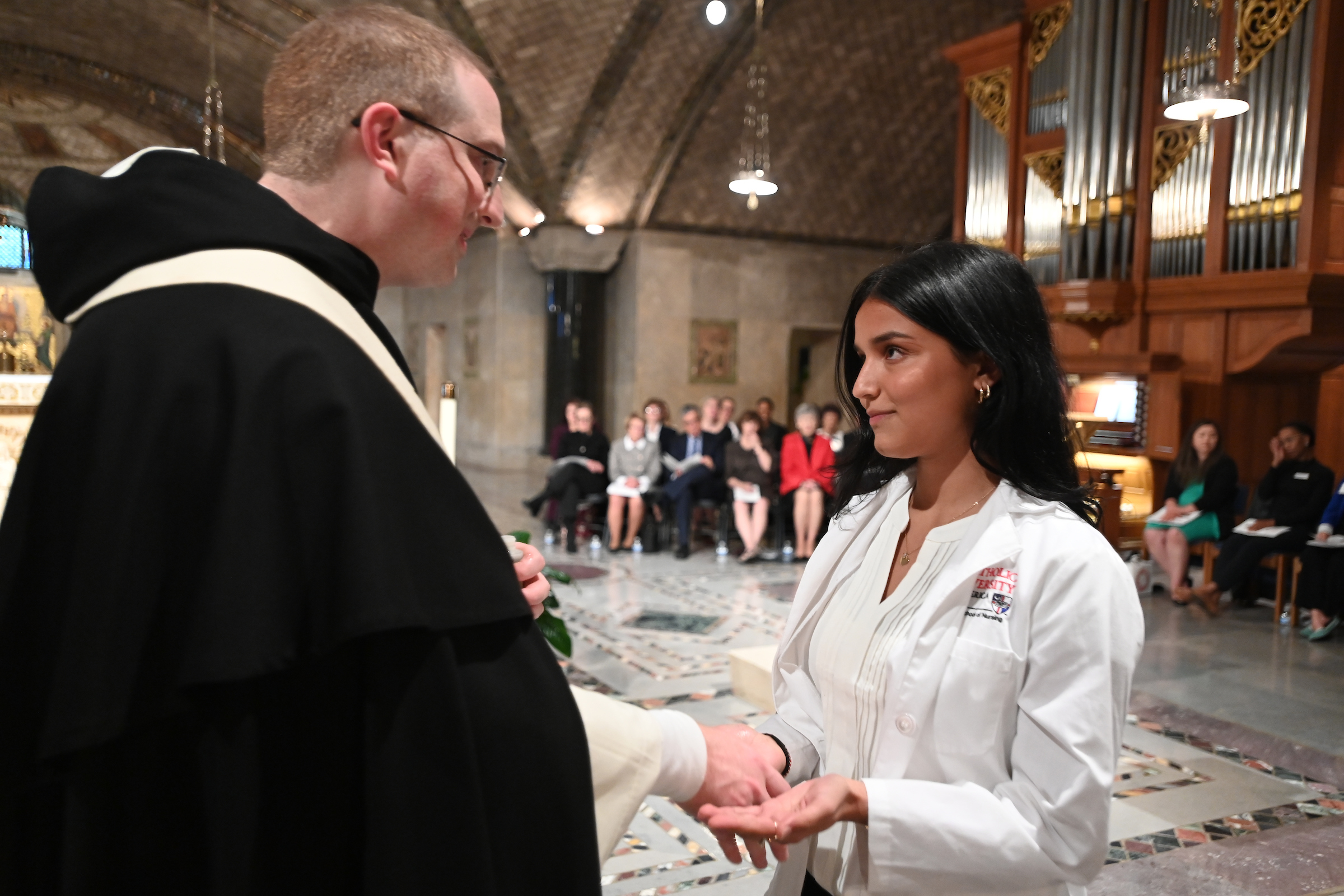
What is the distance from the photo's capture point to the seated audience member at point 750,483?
905 cm

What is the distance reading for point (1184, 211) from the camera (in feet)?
27.7

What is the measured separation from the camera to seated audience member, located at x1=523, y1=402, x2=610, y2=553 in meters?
9.46

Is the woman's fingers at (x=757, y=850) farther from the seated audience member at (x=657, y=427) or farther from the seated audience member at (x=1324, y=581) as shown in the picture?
the seated audience member at (x=657, y=427)

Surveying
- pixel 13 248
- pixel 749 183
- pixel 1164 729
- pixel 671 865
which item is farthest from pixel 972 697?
pixel 13 248

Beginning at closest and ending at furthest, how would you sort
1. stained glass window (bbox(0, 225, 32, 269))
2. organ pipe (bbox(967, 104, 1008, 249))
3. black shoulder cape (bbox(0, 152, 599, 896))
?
1. black shoulder cape (bbox(0, 152, 599, 896))
2. stained glass window (bbox(0, 225, 32, 269))
3. organ pipe (bbox(967, 104, 1008, 249))

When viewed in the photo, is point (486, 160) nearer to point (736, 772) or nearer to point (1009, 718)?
point (736, 772)

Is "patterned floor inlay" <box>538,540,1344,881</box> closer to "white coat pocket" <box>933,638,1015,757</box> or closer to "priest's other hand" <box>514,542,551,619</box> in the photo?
"white coat pocket" <box>933,638,1015,757</box>

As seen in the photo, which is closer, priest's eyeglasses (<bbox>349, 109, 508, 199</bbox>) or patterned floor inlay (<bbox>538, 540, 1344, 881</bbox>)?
priest's eyeglasses (<bbox>349, 109, 508, 199</bbox>)

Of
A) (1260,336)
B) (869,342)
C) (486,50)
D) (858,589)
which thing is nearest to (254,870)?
(858,589)

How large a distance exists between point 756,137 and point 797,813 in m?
12.7

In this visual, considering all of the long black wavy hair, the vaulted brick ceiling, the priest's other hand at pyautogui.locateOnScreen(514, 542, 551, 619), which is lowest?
the priest's other hand at pyautogui.locateOnScreen(514, 542, 551, 619)

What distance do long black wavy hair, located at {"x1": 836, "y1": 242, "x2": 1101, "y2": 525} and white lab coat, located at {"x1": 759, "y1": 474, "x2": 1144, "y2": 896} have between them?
0.31 feet

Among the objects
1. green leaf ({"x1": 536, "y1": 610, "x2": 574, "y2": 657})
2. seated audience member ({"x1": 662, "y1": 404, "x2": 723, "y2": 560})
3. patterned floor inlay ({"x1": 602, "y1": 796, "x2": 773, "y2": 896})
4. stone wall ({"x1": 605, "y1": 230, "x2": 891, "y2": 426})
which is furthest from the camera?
stone wall ({"x1": 605, "y1": 230, "x2": 891, "y2": 426})

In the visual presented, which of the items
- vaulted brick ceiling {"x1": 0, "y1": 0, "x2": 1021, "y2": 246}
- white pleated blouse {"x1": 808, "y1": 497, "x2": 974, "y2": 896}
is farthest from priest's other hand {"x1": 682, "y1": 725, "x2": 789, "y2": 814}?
vaulted brick ceiling {"x1": 0, "y1": 0, "x2": 1021, "y2": 246}
